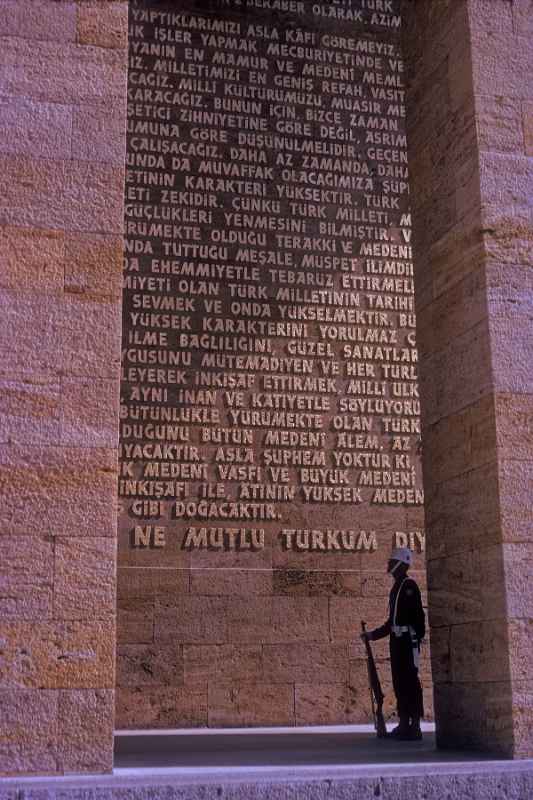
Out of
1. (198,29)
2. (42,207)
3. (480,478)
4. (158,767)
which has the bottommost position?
(158,767)

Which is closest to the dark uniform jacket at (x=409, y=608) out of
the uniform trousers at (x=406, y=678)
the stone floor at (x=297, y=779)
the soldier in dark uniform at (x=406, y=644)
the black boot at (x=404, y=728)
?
the soldier in dark uniform at (x=406, y=644)

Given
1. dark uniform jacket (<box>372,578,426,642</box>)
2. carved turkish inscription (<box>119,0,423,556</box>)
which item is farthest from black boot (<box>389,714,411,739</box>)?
carved turkish inscription (<box>119,0,423,556</box>)

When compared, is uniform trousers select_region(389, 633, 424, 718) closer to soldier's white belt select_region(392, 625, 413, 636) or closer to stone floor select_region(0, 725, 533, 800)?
soldier's white belt select_region(392, 625, 413, 636)

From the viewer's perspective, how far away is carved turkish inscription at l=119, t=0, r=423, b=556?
15.2 meters

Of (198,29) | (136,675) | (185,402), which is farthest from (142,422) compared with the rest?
(198,29)

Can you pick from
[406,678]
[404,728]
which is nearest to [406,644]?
[406,678]

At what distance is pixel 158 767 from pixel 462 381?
384 centimetres

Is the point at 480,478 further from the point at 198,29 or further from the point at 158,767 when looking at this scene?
the point at 198,29

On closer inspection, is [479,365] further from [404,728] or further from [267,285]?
[267,285]

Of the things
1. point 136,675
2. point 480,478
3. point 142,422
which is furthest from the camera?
point 142,422

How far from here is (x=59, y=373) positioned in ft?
24.0

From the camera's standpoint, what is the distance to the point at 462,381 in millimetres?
8711

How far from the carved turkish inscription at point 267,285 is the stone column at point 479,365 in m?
6.08

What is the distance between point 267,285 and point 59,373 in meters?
9.21
